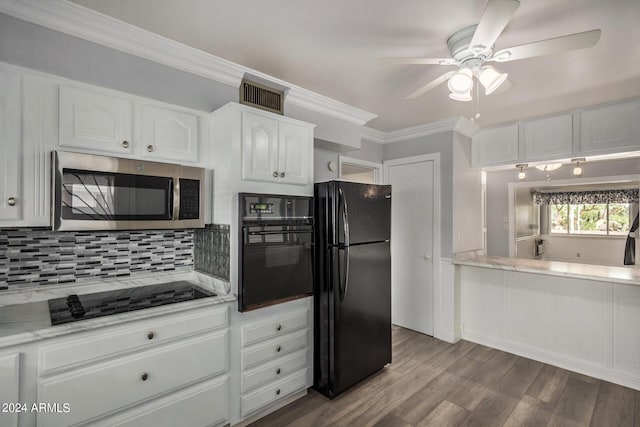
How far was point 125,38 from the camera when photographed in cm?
185

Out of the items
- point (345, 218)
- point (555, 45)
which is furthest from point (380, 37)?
point (345, 218)

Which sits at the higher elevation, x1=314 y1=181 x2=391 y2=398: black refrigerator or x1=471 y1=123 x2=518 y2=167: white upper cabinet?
x1=471 y1=123 x2=518 y2=167: white upper cabinet

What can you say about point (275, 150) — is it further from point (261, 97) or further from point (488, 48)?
point (488, 48)

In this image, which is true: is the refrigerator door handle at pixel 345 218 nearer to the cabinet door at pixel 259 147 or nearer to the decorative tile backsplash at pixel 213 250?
the cabinet door at pixel 259 147

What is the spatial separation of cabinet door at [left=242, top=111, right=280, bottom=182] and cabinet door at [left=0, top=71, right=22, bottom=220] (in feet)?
3.73

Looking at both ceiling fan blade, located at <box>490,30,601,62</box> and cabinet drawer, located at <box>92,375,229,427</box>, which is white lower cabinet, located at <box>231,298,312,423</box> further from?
ceiling fan blade, located at <box>490,30,601,62</box>

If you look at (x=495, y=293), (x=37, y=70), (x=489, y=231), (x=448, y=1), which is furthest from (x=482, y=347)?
(x=37, y=70)

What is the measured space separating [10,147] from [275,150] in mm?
1422

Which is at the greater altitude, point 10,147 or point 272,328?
point 10,147

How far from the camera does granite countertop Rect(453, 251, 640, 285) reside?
8.66 ft

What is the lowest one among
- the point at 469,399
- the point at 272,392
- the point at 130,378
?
the point at 469,399

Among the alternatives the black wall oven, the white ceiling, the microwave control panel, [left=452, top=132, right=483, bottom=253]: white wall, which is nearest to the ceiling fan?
the white ceiling

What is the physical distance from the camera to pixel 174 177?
202 centimetres

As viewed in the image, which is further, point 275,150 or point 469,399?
point 469,399
